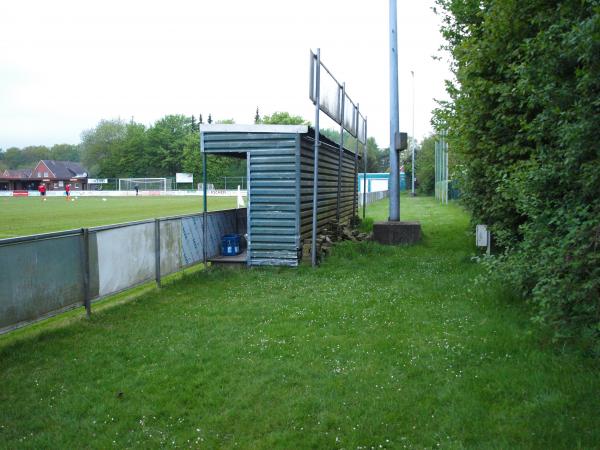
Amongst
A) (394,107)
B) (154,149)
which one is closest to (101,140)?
(154,149)

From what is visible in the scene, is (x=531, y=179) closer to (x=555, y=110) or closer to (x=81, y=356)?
(x=555, y=110)

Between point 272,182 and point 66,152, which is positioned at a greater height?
point 66,152

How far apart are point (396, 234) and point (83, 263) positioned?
8004 millimetres

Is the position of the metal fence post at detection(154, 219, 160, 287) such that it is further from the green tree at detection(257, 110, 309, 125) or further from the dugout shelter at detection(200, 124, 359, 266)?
the green tree at detection(257, 110, 309, 125)

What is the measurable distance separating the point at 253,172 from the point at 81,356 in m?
5.98

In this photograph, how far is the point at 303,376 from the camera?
5.00 meters

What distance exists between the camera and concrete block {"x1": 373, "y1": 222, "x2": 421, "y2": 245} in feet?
43.8

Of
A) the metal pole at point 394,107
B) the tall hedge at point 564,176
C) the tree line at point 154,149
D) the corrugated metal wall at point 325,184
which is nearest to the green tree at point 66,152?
the tree line at point 154,149

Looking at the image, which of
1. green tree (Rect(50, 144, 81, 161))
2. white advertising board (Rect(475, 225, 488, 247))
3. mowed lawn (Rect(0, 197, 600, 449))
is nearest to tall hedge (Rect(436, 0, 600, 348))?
mowed lawn (Rect(0, 197, 600, 449))

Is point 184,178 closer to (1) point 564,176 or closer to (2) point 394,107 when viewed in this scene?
(2) point 394,107

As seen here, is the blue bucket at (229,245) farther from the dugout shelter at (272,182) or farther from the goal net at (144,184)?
the goal net at (144,184)

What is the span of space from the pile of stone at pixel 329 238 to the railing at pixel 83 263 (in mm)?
2312

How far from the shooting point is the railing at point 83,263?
20.2 ft

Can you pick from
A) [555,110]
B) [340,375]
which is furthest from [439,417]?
[555,110]
